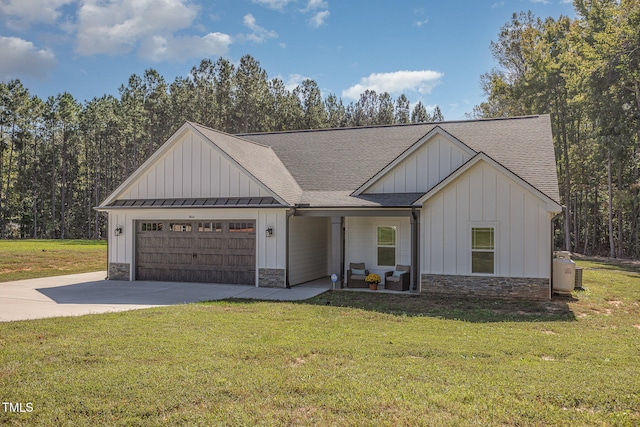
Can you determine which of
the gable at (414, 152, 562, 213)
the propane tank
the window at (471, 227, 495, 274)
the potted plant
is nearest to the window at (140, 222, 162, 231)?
the potted plant

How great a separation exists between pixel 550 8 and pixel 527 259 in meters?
30.3

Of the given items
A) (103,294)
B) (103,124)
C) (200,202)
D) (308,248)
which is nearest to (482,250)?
(308,248)

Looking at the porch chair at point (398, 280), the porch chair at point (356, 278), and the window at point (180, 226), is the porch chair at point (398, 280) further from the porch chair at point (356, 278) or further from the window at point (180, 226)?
the window at point (180, 226)

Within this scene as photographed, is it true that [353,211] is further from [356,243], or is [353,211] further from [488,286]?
[488,286]

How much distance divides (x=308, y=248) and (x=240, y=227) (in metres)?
2.58

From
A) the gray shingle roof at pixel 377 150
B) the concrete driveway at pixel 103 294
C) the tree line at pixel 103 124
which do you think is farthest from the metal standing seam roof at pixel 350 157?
the tree line at pixel 103 124

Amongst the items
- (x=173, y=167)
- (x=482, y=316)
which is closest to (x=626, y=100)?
(x=482, y=316)

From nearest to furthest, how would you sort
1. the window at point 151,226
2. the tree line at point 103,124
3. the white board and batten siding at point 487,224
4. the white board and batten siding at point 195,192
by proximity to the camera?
the white board and batten siding at point 487,224
the white board and batten siding at point 195,192
the window at point 151,226
the tree line at point 103,124

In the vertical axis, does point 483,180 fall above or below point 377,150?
below

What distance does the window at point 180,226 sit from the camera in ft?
52.7

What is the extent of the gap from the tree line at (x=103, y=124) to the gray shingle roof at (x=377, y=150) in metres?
25.4

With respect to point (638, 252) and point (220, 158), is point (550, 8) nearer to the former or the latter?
point (638, 252)

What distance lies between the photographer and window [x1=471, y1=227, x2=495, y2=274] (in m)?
12.7

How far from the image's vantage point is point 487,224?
41.4 ft
